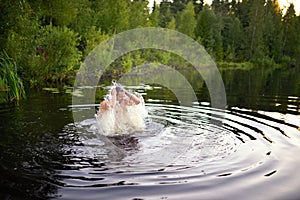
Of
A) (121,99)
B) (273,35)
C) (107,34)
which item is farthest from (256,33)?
(121,99)

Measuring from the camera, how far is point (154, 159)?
6898 mm

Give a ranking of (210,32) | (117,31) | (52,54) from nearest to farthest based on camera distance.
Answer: (52,54) < (117,31) < (210,32)

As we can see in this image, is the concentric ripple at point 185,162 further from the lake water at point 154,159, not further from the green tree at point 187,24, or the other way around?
the green tree at point 187,24

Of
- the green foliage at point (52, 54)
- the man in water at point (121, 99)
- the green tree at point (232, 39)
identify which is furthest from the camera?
the green tree at point (232, 39)

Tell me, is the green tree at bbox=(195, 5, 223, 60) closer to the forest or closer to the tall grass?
the forest

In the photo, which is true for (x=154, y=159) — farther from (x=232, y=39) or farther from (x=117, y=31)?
(x=232, y=39)

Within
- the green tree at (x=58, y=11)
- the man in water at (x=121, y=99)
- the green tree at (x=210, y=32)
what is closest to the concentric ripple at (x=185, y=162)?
the man in water at (x=121, y=99)

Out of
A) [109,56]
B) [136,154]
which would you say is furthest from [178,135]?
[109,56]

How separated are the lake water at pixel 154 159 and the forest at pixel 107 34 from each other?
6.38 m

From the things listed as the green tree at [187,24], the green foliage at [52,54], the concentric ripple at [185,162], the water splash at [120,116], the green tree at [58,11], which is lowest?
the concentric ripple at [185,162]

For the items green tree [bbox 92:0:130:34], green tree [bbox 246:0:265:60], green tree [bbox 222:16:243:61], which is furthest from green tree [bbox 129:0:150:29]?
green tree [bbox 246:0:265:60]

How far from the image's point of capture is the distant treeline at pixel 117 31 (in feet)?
63.3

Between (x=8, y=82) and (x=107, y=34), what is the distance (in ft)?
71.0

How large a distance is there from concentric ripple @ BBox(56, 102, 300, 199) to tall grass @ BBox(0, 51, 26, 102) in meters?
5.85
